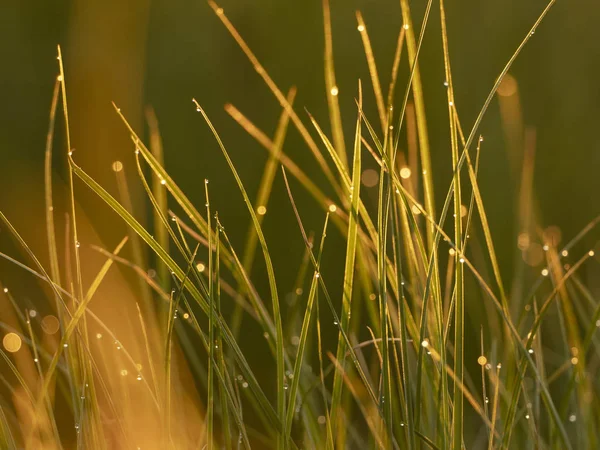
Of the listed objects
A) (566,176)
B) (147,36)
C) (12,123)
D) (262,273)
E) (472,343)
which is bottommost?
(472,343)

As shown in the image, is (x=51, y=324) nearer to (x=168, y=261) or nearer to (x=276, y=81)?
(x=276, y=81)

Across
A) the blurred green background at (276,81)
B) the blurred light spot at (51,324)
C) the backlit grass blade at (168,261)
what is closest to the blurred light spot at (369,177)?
the blurred green background at (276,81)

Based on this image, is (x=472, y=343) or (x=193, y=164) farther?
(x=193, y=164)

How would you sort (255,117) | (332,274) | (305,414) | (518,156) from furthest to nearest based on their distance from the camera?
(255,117), (332,274), (518,156), (305,414)

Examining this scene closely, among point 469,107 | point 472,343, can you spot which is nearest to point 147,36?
point 469,107

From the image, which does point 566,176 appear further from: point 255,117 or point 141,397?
point 141,397

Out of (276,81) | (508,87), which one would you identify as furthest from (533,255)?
(276,81)

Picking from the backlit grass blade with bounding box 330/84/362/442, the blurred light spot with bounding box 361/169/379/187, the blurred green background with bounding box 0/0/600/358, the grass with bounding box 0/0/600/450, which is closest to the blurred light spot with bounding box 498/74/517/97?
the blurred green background with bounding box 0/0/600/358

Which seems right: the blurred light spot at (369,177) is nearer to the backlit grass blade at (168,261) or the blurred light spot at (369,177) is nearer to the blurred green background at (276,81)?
the blurred green background at (276,81)
